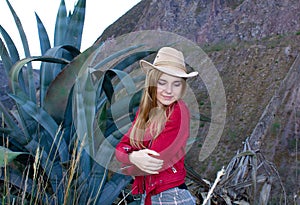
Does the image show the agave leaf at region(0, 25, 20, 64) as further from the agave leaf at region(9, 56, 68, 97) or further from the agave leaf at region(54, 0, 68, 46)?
the agave leaf at region(9, 56, 68, 97)

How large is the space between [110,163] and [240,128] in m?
17.0

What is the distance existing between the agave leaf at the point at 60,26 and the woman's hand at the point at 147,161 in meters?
1.15

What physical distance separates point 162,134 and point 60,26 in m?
1.19

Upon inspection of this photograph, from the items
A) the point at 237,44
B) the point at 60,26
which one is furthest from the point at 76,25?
the point at 237,44

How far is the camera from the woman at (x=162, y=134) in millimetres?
1390

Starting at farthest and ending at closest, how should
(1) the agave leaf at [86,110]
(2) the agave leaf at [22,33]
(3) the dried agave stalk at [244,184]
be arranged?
(2) the agave leaf at [22,33] < (3) the dried agave stalk at [244,184] < (1) the agave leaf at [86,110]

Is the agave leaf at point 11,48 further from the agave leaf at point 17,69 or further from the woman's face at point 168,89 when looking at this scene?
the woman's face at point 168,89

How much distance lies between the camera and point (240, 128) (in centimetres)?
1848

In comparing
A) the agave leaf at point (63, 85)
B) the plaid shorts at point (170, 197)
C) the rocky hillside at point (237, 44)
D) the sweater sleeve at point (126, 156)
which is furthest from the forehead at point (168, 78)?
the rocky hillside at point (237, 44)

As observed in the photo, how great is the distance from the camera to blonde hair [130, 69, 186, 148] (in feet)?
4.66

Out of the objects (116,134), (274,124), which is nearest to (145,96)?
(116,134)

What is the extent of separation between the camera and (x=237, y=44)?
26891 millimetres

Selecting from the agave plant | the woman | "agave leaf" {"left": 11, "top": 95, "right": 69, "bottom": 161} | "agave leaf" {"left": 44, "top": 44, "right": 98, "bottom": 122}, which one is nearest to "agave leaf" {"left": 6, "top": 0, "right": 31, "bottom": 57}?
the agave plant

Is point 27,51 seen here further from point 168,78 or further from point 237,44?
point 237,44
